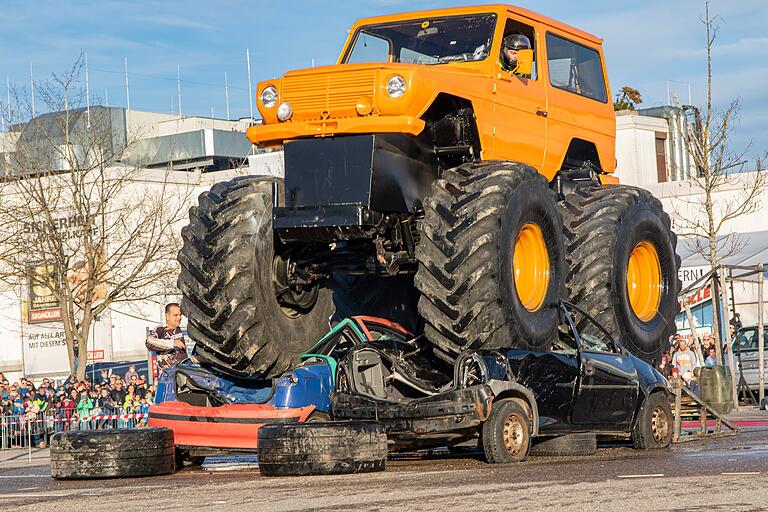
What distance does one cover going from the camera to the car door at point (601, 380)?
12.6 metres

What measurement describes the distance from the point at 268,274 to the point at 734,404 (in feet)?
46.8

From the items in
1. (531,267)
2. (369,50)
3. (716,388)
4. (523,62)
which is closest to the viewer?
(531,267)

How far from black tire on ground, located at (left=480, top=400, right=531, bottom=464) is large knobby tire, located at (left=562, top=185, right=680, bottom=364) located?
2148 mm

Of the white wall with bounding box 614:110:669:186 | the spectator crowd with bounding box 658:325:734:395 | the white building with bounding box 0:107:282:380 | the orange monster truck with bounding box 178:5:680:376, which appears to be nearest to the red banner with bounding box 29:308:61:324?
the white building with bounding box 0:107:282:380

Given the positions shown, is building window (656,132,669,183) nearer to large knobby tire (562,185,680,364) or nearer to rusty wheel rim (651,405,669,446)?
large knobby tire (562,185,680,364)

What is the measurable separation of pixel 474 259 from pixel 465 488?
2834 millimetres

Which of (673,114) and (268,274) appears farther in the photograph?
(673,114)

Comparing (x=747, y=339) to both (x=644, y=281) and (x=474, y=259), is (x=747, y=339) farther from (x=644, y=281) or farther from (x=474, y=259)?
(x=474, y=259)

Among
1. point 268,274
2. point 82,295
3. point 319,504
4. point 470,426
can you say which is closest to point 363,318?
point 268,274

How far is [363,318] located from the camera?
12984mm

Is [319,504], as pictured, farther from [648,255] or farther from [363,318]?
[648,255]

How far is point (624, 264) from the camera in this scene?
1381 cm

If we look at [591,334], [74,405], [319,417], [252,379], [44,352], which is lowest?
[74,405]

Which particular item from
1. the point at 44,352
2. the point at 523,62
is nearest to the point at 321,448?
A: the point at 523,62
